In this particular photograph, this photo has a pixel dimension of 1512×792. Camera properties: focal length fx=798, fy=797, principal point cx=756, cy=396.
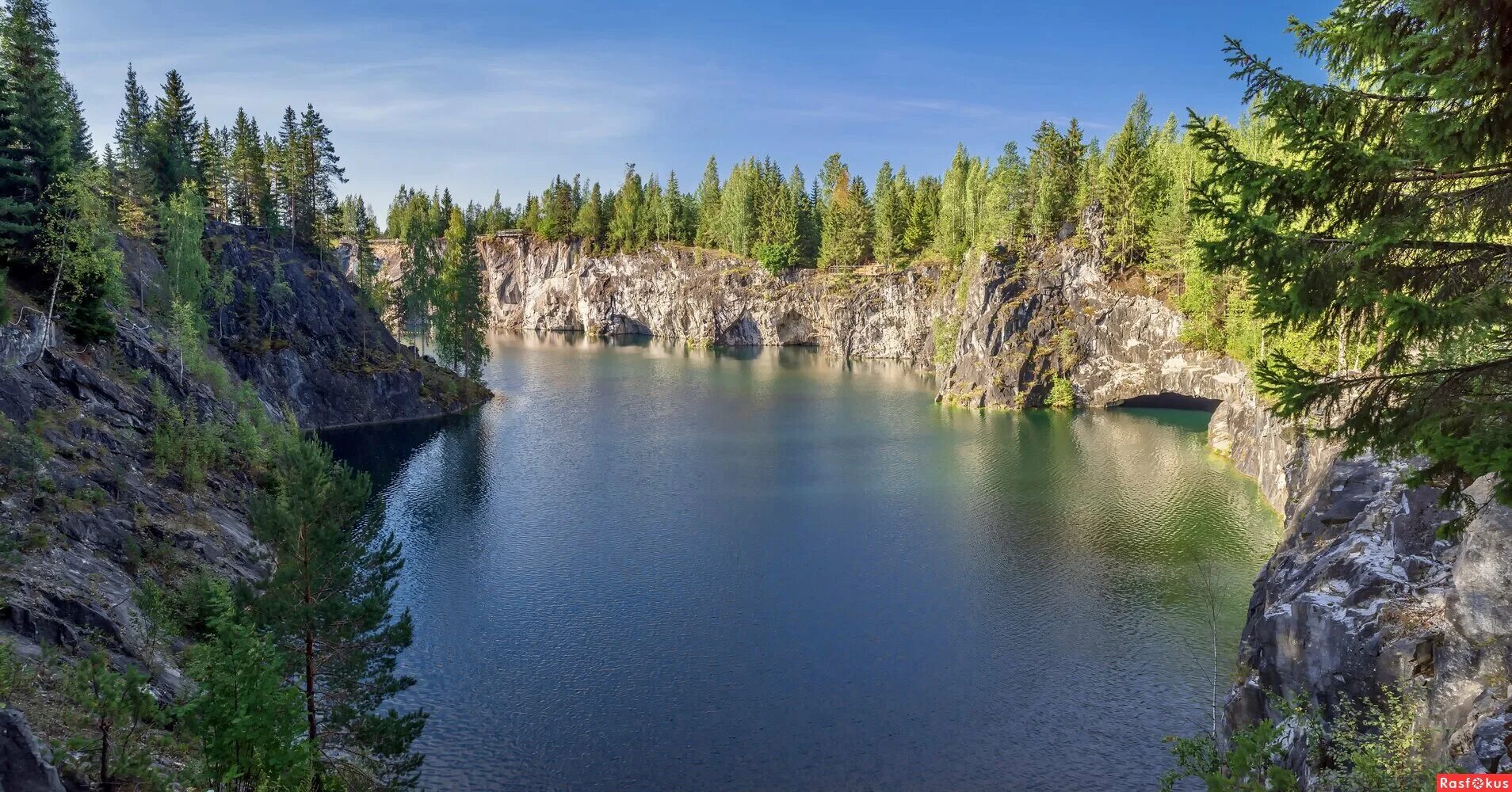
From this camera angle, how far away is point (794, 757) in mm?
23984

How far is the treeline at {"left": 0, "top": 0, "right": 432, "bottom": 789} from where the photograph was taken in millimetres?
13672

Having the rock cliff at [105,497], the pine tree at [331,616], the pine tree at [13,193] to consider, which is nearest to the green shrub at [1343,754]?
the rock cliff at [105,497]

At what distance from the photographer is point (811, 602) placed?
3441 cm

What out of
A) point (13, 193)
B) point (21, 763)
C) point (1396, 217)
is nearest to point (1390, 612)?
point (1396, 217)

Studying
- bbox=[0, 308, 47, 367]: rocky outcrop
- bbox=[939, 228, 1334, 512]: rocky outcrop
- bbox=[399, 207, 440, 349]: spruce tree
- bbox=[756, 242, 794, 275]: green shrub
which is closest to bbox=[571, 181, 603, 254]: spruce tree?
bbox=[756, 242, 794, 275]: green shrub

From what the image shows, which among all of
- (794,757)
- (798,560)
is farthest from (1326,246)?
(798,560)

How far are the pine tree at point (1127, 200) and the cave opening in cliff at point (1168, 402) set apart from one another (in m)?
13.7

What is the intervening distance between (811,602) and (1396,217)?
2749cm

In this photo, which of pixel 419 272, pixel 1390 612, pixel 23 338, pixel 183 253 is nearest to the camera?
pixel 1390 612

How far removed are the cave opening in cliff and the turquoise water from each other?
13.6 meters

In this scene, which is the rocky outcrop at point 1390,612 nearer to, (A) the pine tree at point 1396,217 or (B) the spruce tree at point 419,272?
(A) the pine tree at point 1396,217

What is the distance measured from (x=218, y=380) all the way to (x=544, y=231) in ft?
414

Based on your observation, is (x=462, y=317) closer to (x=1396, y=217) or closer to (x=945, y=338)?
(x=945, y=338)

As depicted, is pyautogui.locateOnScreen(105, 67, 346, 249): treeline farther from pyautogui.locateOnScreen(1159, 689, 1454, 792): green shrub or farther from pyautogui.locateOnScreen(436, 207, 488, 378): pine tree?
pyautogui.locateOnScreen(1159, 689, 1454, 792): green shrub
